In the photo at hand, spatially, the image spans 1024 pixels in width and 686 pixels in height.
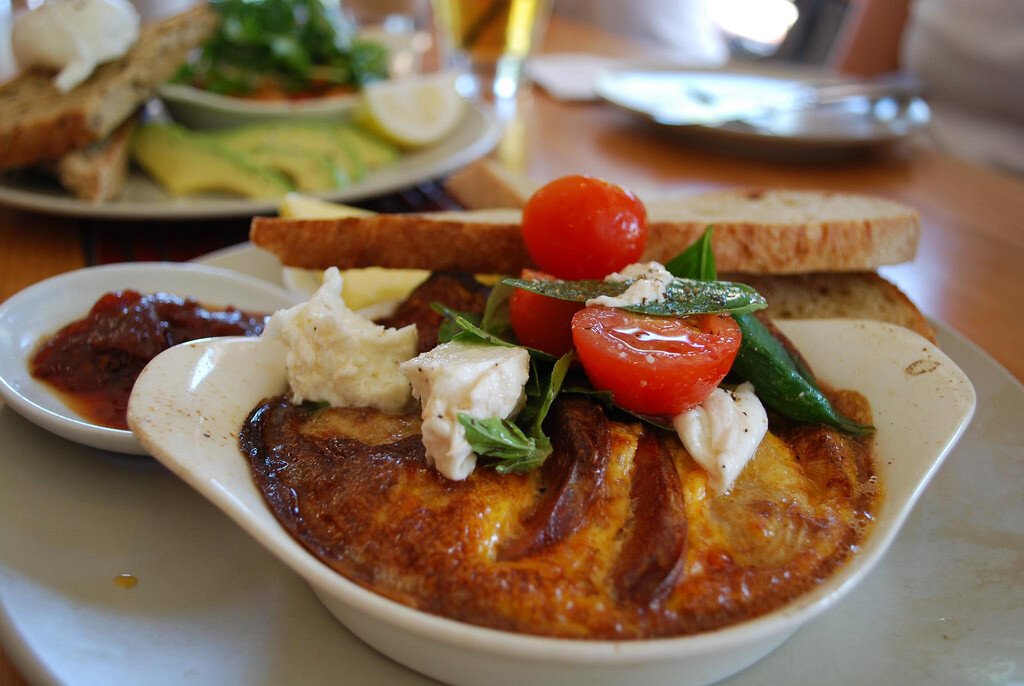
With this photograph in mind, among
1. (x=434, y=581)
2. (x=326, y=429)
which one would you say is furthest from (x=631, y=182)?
(x=434, y=581)

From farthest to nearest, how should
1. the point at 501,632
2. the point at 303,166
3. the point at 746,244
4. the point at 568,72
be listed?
the point at 568,72, the point at 303,166, the point at 746,244, the point at 501,632

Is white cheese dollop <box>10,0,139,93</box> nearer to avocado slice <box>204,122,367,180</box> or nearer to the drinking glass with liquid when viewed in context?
avocado slice <box>204,122,367,180</box>

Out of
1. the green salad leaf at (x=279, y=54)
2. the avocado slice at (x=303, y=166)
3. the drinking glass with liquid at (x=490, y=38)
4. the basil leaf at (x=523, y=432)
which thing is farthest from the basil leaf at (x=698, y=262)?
the drinking glass with liquid at (x=490, y=38)

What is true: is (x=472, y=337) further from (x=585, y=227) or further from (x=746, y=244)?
(x=746, y=244)

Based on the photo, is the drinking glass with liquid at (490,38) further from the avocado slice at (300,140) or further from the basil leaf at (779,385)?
the basil leaf at (779,385)

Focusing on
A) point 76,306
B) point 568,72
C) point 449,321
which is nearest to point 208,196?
point 76,306

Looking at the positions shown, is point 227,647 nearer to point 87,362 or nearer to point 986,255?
point 87,362
